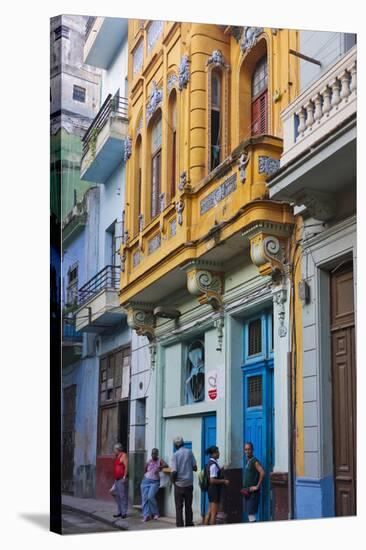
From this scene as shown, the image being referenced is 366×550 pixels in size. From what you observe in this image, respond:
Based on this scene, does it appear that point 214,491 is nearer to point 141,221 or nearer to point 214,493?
point 214,493

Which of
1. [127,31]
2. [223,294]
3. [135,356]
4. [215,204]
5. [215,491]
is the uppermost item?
[127,31]

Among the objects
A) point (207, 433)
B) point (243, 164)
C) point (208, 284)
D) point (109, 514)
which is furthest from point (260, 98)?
point (109, 514)

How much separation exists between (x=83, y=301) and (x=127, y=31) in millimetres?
3068

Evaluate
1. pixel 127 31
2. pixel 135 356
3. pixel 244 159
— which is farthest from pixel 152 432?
pixel 127 31

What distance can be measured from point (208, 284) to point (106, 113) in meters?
2.27

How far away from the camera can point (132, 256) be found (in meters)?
11.3

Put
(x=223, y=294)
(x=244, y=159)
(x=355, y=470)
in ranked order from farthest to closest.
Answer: (x=223, y=294), (x=244, y=159), (x=355, y=470)

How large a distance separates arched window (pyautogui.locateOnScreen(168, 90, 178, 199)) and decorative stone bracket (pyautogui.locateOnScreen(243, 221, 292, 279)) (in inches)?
55.6

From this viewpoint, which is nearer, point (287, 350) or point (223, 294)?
point (287, 350)

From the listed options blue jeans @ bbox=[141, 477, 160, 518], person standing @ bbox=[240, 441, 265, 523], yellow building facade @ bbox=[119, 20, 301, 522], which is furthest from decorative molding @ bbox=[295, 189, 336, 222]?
blue jeans @ bbox=[141, 477, 160, 518]

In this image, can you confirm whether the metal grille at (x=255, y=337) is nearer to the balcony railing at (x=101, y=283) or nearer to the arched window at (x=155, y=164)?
the balcony railing at (x=101, y=283)

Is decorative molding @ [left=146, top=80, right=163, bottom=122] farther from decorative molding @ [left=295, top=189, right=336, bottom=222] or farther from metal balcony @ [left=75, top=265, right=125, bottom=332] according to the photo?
decorative molding @ [left=295, top=189, right=336, bottom=222]

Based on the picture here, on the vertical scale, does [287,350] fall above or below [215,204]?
below

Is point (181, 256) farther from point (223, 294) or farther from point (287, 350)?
point (287, 350)
